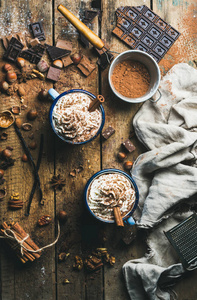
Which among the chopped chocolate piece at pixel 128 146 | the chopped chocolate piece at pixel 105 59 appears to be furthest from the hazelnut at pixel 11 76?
the chopped chocolate piece at pixel 128 146

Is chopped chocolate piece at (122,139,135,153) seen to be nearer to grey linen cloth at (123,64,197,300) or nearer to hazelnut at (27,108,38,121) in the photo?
grey linen cloth at (123,64,197,300)

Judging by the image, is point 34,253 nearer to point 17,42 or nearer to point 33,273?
point 33,273

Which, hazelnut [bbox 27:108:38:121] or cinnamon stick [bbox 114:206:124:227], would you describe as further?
hazelnut [bbox 27:108:38:121]

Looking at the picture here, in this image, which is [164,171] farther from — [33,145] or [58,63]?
[58,63]

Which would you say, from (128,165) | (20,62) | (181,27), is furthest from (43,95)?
(181,27)

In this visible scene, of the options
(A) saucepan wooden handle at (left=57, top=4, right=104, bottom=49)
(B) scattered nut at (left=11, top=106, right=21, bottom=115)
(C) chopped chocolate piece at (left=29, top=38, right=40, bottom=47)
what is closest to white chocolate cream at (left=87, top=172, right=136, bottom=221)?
(B) scattered nut at (left=11, top=106, right=21, bottom=115)

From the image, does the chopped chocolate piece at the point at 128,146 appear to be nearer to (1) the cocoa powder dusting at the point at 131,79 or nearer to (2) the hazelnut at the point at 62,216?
(1) the cocoa powder dusting at the point at 131,79
